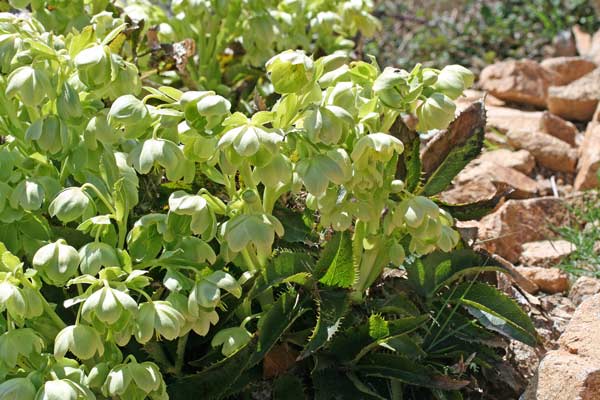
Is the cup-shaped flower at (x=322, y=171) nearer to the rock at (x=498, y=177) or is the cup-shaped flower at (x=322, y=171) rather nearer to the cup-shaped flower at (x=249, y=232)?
the cup-shaped flower at (x=249, y=232)

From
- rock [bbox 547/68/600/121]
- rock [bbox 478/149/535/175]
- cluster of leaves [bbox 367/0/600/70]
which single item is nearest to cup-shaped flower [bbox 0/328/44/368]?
rock [bbox 478/149/535/175]

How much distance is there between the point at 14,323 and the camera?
5.17ft

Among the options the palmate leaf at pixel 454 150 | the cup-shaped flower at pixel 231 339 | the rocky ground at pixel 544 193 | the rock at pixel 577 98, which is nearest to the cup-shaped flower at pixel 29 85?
the cup-shaped flower at pixel 231 339

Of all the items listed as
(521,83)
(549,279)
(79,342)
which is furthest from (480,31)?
(79,342)

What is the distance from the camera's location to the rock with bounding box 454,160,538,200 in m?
2.74

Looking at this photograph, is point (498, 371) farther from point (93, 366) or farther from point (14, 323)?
point (14, 323)

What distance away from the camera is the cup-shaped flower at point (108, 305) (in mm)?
1363

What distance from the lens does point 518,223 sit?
259 cm

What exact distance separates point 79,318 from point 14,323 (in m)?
0.16

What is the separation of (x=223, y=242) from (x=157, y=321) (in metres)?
0.21

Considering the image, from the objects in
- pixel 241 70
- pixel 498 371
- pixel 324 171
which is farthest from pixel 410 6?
pixel 324 171

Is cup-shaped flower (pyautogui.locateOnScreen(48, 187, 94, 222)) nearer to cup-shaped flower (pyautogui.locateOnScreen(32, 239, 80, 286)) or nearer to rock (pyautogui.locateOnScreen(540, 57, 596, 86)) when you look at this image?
cup-shaped flower (pyautogui.locateOnScreen(32, 239, 80, 286))

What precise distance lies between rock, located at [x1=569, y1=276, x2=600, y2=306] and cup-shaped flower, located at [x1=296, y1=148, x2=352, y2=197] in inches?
39.3

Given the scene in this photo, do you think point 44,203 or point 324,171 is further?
point 44,203
